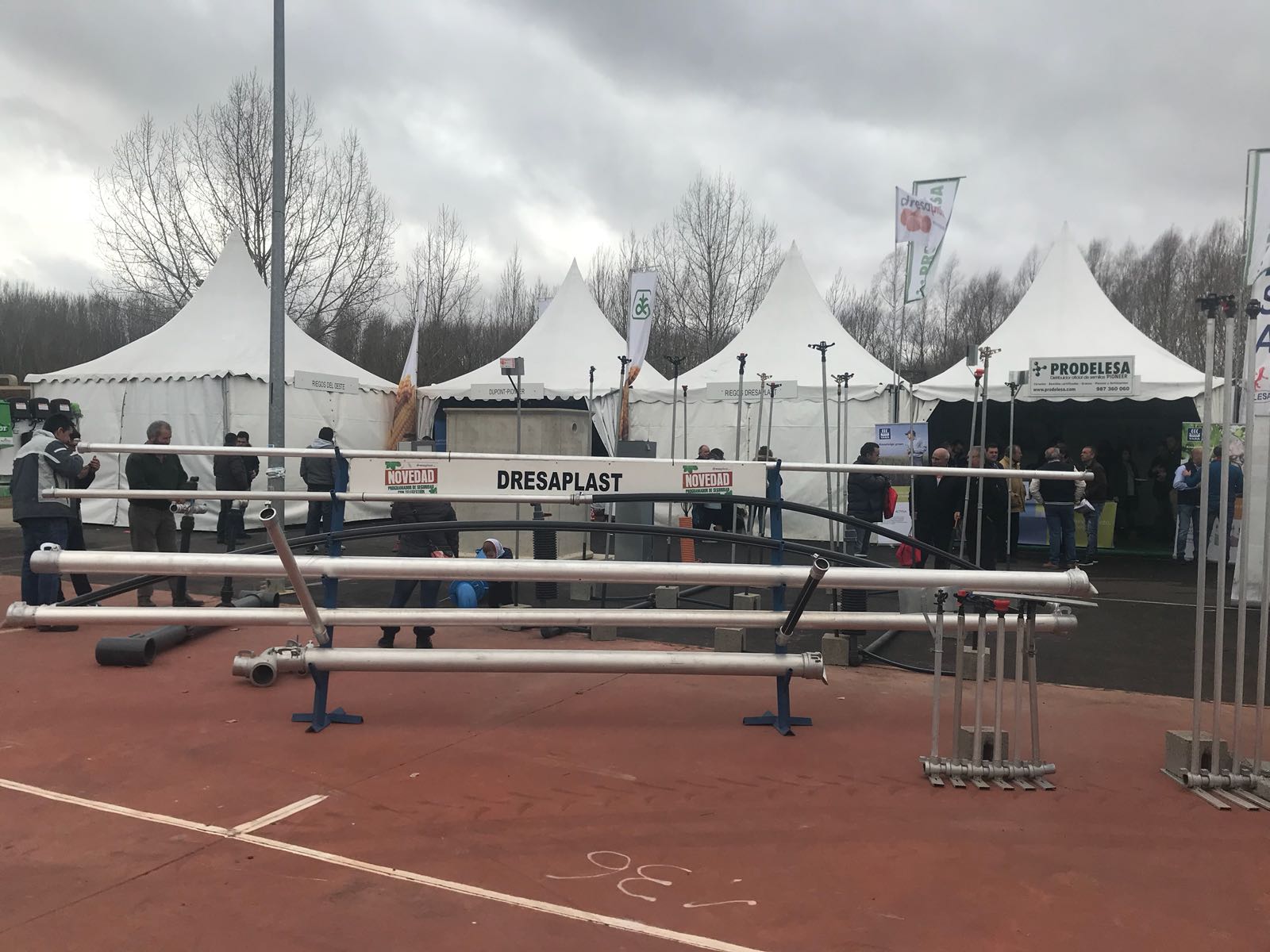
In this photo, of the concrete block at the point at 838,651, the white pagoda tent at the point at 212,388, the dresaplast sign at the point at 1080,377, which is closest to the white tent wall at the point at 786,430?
the dresaplast sign at the point at 1080,377

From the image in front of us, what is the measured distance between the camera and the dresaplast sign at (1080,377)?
13594 millimetres

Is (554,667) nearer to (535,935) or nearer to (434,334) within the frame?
(535,935)

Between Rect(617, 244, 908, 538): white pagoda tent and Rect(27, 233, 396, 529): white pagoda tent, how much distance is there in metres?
6.04

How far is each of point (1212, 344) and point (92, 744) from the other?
19.7 feet

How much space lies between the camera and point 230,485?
1322 centimetres

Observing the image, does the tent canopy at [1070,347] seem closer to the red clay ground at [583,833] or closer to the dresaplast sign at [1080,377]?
the dresaplast sign at [1080,377]

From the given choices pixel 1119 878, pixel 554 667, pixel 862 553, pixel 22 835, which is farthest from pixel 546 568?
pixel 862 553

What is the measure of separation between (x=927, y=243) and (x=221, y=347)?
1279cm

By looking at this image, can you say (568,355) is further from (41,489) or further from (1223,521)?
(1223,521)

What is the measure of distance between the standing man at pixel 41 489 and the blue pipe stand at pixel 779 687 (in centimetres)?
621

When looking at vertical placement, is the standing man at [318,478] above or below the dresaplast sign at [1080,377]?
below

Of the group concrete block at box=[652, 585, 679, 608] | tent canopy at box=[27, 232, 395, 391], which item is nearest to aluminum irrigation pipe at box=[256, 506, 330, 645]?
concrete block at box=[652, 585, 679, 608]

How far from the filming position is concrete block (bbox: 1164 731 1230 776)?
429 centimetres

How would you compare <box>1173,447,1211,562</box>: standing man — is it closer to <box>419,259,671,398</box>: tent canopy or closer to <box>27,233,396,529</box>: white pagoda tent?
<box>419,259,671,398</box>: tent canopy
